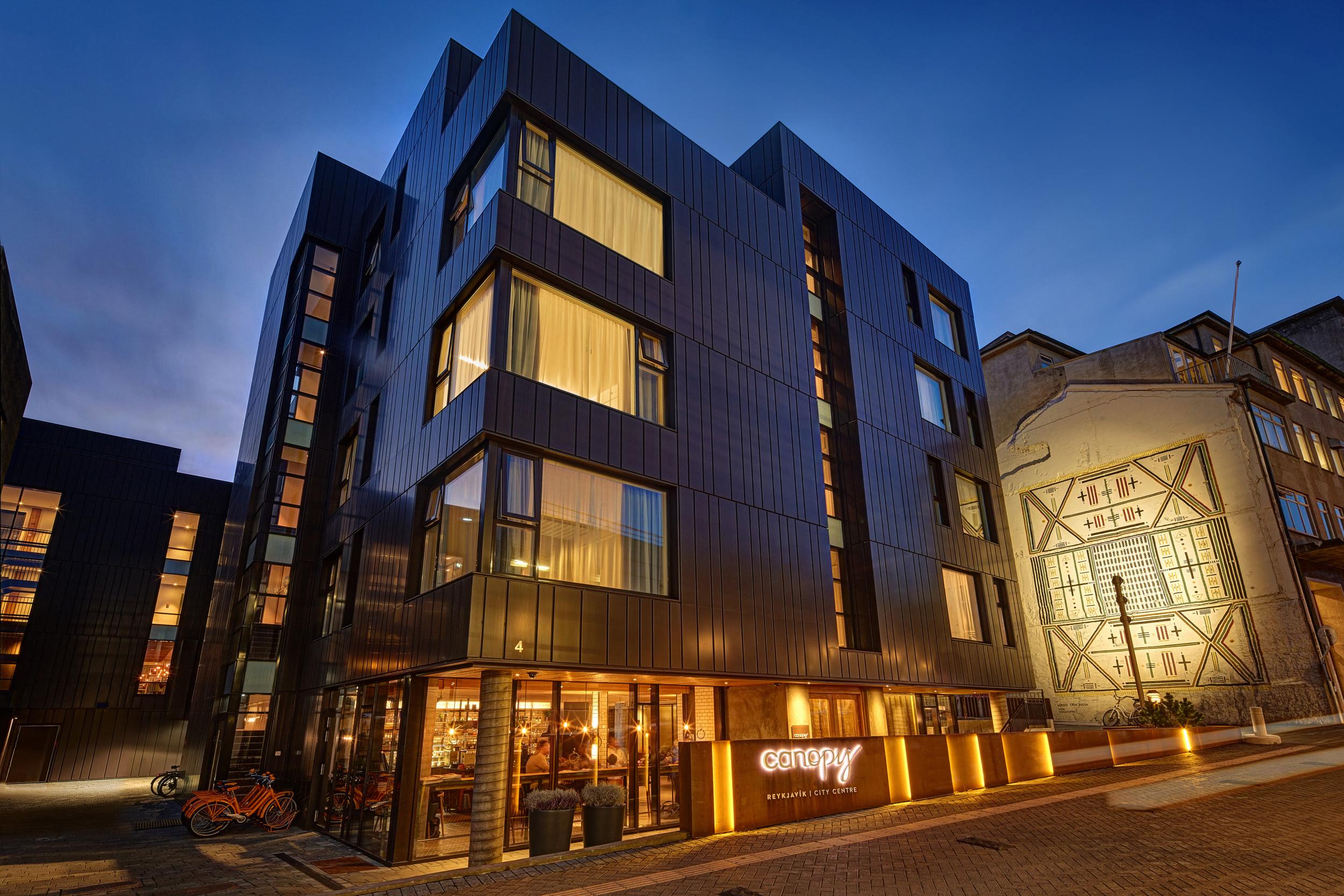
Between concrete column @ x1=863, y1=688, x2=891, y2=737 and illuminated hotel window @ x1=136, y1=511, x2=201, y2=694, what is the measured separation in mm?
33539

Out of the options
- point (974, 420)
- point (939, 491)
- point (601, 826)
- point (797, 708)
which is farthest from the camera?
point (974, 420)

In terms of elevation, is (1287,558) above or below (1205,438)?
below

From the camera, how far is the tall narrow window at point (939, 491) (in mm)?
22047

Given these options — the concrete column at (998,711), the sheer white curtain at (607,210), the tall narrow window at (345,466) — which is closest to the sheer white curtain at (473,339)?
the sheer white curtain at (607,210)

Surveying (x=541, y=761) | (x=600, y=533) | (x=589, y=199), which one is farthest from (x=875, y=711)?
(x=589, y=199)

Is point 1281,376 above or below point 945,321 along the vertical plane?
above

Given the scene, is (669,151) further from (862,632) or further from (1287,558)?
(1287,558)

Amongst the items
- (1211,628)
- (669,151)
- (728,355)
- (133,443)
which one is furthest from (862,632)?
(133,443)

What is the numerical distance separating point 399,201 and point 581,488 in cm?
1199

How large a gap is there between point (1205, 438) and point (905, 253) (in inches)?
559

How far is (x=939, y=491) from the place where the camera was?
73.7 feet

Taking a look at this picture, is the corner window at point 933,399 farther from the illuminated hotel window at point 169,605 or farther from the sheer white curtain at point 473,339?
the illuminated hotel window at point 169,605

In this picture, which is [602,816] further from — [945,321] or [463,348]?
[945,321]

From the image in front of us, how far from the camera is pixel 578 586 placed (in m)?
12.2
